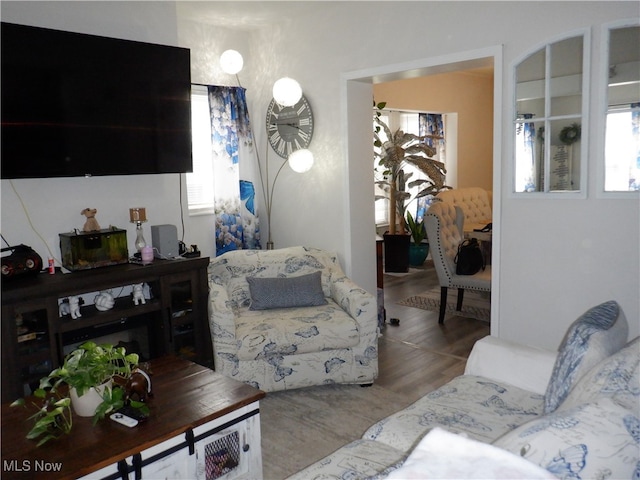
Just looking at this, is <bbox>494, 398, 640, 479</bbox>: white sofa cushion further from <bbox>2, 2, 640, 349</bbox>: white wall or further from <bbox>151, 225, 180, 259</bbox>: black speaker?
<bbox>151, 225, 180, 259</bbox>: black speaker

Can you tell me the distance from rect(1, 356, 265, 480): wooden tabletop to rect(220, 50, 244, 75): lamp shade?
8.36ft

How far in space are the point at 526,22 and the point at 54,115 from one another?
275 centimetres

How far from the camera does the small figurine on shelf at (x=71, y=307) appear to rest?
10.0 feet

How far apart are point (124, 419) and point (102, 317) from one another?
4.21 feet

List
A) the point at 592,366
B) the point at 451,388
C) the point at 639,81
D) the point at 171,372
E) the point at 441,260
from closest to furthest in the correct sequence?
the point at 592,366 → the point at 451,388 → the point at 171,372 → the point at 639,81 → the point at 441,260

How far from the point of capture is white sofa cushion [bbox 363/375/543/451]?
1980 millimetres

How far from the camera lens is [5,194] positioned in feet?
10.1

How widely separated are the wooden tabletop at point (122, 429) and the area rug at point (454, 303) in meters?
3.01

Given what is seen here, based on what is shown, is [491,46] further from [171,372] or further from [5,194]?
[5,194]

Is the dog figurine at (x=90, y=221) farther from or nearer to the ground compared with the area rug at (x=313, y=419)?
farther from the ground

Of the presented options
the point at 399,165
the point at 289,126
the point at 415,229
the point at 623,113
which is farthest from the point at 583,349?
the point at 415,229

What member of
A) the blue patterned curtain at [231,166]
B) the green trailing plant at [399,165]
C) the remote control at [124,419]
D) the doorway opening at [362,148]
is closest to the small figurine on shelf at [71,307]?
the remote control at [124,419]

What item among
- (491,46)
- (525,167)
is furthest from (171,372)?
(491,46)

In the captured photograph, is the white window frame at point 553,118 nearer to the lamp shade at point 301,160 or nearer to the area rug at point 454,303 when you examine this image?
the lamp shade at point 301,160
